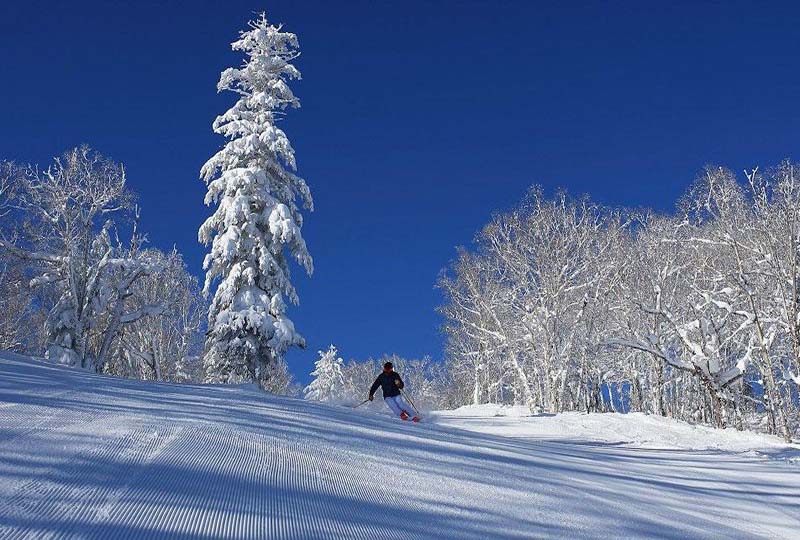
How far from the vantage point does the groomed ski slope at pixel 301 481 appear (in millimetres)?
3271

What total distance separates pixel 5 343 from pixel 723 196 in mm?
30299

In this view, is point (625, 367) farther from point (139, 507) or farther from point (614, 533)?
point (139, 507)

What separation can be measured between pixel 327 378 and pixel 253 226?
146ft

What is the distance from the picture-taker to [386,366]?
13.6m

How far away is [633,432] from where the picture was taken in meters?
14.1

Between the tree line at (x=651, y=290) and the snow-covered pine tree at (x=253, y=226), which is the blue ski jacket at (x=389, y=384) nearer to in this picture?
the snow-covered pine tree at (x=253, y=226)

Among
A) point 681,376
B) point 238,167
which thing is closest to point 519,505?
point 238,167

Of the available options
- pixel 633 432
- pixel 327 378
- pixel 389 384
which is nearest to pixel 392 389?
pixel 389 384

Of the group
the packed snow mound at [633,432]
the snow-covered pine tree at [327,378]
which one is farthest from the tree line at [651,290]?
the snow-covered pine tree at [327,378]

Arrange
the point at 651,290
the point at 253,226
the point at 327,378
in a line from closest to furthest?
the point at 253,226
the point at 651,290
the point at 327,378

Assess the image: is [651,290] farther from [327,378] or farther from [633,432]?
[327,378]

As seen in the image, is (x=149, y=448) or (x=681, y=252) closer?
(x=149, y=448)

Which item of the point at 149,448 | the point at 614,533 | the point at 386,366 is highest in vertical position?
the point at 386,366

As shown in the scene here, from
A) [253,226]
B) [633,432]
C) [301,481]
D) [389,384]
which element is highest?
[253,226]
